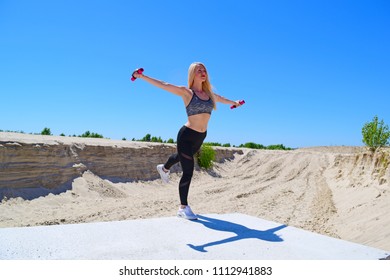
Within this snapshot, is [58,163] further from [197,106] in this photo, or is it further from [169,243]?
[169,243]

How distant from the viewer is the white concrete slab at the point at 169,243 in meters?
2.43

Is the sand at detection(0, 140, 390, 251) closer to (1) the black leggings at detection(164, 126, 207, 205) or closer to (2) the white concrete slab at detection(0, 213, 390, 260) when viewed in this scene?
(2) the white concrete slab at detection(0, 213, 390, 260)

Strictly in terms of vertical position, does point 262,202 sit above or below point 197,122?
below

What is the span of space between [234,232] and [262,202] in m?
4.89

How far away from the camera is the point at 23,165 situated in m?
7.25

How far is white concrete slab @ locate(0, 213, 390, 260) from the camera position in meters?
2.43

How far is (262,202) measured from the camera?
7930 mm

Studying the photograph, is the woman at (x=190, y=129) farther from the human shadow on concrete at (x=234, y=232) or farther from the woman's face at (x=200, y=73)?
the human shadow on concrete at (x=234, y=232)

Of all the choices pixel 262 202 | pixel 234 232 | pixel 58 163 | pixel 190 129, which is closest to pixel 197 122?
pixel 190 129

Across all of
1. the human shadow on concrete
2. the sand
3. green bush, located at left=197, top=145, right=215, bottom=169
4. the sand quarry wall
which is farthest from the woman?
green bush, located at left=197, top=145, right=215, bottom=169

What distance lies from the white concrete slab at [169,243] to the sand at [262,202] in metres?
1.43
